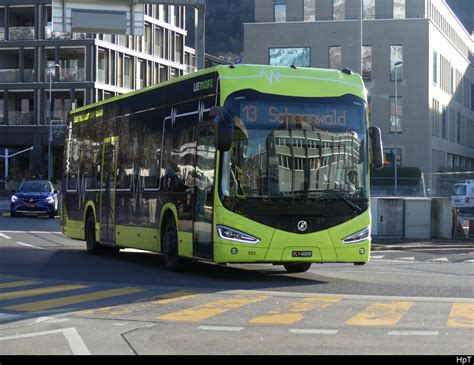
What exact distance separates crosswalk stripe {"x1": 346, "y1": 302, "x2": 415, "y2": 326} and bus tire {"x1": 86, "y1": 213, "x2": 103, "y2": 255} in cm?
1004

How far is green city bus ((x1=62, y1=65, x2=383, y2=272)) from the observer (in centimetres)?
1444

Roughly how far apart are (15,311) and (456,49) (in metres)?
80.7

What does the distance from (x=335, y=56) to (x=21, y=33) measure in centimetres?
2523

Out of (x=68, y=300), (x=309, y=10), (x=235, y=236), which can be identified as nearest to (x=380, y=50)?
(x=309, y=10)

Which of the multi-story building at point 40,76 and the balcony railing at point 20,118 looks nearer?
the multi-story building at point 40,76

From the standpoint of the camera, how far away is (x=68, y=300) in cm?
1247

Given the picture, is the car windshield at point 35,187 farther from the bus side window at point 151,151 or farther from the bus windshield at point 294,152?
the bus windshield at point 294,152

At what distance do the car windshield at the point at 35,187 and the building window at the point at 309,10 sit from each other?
122 ft

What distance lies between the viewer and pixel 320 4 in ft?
239

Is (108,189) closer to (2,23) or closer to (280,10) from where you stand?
(280,10)

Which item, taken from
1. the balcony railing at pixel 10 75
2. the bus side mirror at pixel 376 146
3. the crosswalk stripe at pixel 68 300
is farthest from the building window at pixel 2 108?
the crosswalk stripe at pixel 68 300

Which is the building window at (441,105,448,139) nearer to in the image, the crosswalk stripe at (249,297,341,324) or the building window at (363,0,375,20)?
the building window at (363,0,375,20)

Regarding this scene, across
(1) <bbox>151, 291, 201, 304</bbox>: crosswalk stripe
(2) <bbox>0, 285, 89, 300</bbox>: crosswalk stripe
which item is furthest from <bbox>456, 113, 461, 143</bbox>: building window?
(1) <bbox>151, 291, 201, 304</bbox>: crosswalk stripe

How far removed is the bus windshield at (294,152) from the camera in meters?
14.5
